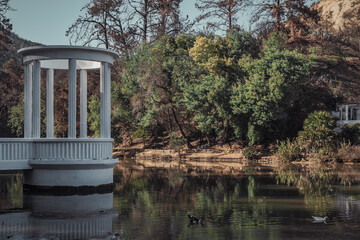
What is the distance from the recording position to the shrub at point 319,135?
30439mm

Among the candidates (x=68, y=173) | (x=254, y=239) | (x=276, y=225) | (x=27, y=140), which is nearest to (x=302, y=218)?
(x=276, y=225)

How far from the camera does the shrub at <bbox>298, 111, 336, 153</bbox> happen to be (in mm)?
30439

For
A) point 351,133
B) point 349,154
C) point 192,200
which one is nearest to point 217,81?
point 351,133

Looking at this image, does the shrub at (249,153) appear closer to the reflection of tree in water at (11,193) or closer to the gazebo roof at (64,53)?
the reflection of tree in water at (11,193)

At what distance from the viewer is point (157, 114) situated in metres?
37.3

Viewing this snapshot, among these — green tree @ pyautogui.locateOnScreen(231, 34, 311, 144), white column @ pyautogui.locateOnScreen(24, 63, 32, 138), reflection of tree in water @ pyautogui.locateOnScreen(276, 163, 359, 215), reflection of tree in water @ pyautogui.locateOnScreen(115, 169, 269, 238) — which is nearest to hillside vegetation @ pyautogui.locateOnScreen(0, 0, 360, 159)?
green tree @ pyautogui.locateOnScreen(231, 34, 311, 144)

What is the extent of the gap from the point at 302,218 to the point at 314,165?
17.5m

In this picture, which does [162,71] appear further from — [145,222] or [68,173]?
[145,222]

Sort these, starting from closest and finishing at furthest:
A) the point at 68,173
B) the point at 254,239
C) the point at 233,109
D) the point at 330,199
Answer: the point at 254,239 → the point at 330,199 → the point at 68,173 → the point at 233,109

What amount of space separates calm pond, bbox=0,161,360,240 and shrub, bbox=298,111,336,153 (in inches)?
391

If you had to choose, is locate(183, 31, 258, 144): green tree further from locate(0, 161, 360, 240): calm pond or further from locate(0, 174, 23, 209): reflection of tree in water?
locate(0, 174, 23, 209): reflection of tree in water

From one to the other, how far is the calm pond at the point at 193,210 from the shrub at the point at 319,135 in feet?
32.6

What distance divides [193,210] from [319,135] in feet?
64.6

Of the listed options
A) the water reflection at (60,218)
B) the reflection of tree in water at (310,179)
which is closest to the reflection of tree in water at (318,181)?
the reflection of tree in water at (310,179)
